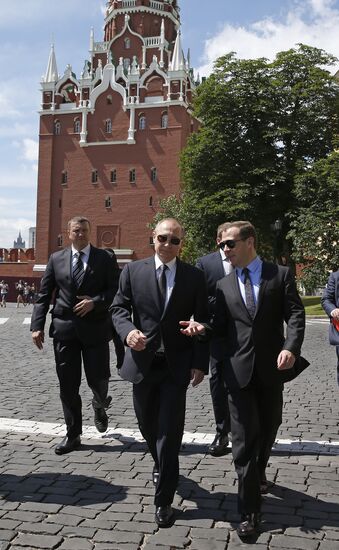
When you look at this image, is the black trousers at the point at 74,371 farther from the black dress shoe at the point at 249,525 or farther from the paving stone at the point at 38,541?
the black dress shoe at the point at 249,525

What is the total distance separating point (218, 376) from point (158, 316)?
1680mm

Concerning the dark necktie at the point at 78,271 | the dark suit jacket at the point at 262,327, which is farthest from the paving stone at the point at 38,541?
the dark necktie at the point at 78,271

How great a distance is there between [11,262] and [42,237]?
4708 millimetres

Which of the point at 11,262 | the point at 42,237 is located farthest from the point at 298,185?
the point at 11,262

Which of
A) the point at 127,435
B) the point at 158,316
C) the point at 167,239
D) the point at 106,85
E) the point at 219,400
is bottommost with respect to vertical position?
the point at 127,435

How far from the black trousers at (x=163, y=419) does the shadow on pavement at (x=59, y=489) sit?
525mm

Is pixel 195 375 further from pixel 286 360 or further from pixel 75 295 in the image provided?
pixel 75 295

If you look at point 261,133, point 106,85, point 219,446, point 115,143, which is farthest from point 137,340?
point 106,85

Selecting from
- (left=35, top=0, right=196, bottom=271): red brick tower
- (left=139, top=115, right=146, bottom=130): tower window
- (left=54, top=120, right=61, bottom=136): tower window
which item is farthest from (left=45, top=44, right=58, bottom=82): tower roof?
(left=139, top=115, right=146, bottom=130): tower window

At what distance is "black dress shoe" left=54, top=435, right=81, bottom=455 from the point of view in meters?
5.24

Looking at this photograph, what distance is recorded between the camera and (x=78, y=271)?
5.59 metres

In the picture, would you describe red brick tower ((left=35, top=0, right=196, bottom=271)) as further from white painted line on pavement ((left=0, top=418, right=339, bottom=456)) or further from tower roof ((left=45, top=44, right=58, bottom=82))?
white painted line on pavement ((left=0, top=418, right=339, bottom=456))

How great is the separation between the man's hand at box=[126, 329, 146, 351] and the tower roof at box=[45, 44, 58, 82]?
6097cm

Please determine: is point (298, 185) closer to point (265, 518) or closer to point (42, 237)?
point (265, 518)
